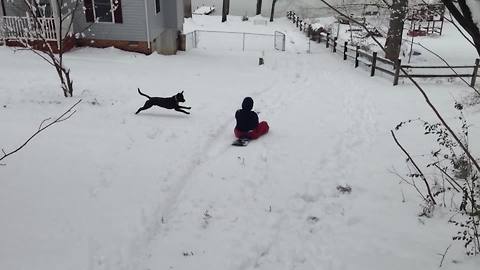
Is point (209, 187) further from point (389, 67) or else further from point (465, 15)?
point (389, 67)

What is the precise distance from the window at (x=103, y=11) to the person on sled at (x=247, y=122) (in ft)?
39.7

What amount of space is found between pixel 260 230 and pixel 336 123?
559cm

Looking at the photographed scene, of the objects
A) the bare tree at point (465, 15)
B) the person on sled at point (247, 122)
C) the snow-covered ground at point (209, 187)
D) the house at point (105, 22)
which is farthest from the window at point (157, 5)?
the bare tree at point (465, 15)

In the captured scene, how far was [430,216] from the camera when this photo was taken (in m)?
5.88

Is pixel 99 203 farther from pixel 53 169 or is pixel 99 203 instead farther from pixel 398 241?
pixel 398 241

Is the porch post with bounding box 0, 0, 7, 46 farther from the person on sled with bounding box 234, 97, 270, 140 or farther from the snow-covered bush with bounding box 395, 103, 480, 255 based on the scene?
the snow-covered bush with bounding box 395, 103, 480, 255

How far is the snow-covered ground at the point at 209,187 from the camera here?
16.7 feet

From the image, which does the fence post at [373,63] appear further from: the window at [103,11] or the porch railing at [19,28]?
the porch railing at [19,28]

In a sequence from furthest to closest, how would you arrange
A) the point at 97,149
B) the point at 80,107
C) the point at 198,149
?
the point at 80,107 → the point at 198,149 → the point at 97,149

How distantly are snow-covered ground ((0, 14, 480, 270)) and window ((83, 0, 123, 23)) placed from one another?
679cm

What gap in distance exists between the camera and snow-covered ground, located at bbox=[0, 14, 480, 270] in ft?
16.7

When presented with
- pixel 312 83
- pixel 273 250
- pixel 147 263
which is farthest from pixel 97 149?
pixel 312 83

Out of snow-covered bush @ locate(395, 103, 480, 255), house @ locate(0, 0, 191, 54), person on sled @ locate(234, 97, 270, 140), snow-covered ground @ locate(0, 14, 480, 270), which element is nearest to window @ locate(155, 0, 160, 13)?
house @ locate(0, 0, 191, 54)

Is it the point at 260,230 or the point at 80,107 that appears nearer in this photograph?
the point at 260,230
